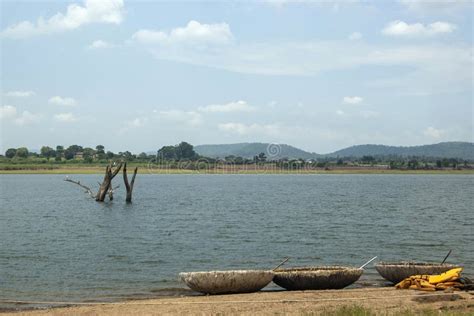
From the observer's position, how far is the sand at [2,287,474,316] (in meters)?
17.8

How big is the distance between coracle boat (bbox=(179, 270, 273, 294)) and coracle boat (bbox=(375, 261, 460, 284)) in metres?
4.87

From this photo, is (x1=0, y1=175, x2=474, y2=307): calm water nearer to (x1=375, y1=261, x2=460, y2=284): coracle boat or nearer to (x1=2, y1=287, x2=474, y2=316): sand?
(x1=375, y1=261, x2=460, y2=284): coracle boat

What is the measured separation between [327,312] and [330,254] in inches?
670

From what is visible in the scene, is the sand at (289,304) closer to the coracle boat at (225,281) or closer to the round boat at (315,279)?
the coracle boat at (225,281)

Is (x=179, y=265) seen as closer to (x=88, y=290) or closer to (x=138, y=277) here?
(x=138, y=277)

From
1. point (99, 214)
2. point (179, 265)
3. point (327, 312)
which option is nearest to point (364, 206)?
point (99, 214)

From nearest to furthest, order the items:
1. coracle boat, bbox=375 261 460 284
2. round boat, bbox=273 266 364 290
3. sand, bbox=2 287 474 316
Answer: sand, bbox=2 287 474 316 < round boat, bbox=273 266 364 290 < coracle boat, bbox=375 261 460 284

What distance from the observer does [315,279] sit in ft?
71.7

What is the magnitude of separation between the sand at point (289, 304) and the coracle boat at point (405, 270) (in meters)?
2.11

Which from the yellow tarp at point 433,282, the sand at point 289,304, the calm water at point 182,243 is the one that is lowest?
the calm water at point 182,243

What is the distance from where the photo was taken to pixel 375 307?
17922 millimetres

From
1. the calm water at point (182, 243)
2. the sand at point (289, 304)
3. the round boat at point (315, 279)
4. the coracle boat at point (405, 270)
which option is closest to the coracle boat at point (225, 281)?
the sand at point (289, 304)

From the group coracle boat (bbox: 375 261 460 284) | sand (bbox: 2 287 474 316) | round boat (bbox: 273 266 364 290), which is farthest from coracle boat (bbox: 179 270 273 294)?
coracle boat (bbox: 375 261 460 284)

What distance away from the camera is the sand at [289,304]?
17780mm
